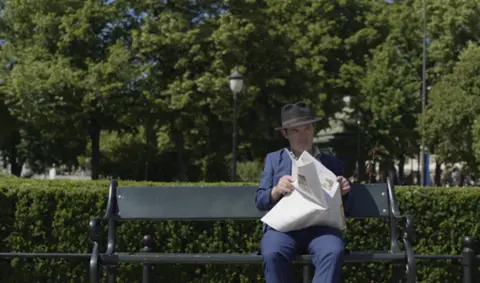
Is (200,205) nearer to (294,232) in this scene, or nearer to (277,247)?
(294,232)

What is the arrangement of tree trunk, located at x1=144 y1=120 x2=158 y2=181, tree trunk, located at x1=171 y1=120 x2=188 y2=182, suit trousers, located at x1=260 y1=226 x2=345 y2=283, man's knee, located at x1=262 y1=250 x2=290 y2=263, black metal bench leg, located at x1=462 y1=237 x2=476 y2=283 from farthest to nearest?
tree trunk, located at x1=144 y1=120 x2=158 y2=181 < tree trunk, located at x1=171 y1=120 x2=188 y2=182 < black metal bench leg, located at x1=462 y1=237 x2=476 y2=283 < man's knee, located at x1=262 y1=250 x2=290 y2=263 < suit trousers, located at x1=260 y1=226 x2=345 y2=283

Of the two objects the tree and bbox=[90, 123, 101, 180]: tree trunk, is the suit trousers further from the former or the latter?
bbox=[90, 123, 101, 180]: tree trunk

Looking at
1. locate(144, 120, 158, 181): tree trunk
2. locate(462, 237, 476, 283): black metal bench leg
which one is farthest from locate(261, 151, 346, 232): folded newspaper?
locate(144, 120, 158, 181): tree trunk

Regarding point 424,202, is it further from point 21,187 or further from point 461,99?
point 461,99

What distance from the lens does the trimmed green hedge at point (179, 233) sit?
750 centimetres

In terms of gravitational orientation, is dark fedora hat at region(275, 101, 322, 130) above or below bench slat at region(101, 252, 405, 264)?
above

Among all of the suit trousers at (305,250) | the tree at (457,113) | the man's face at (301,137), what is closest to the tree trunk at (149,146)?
the tree at (457,113)

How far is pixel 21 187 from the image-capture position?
299 inches

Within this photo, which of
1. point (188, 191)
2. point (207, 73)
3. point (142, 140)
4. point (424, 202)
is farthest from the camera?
point (142, 140)

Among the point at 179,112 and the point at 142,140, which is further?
the point at 142,140

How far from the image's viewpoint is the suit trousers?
201 inches

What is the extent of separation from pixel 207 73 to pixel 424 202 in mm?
23154

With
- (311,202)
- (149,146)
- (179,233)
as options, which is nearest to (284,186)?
(311,202)

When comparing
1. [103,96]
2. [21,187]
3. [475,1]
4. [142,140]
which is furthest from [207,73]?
[21,187]
